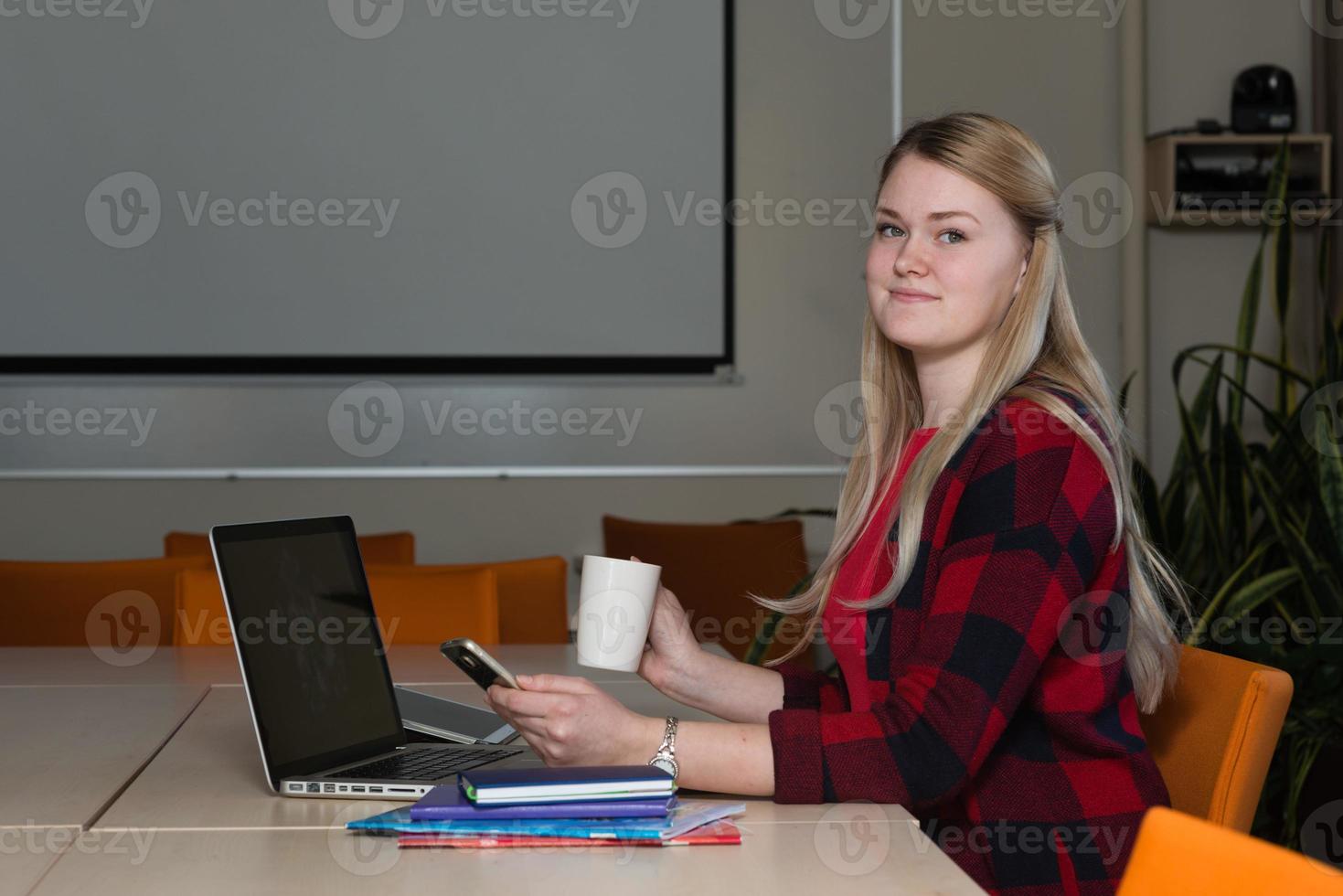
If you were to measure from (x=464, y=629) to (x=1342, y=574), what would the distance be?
1627 millimetres

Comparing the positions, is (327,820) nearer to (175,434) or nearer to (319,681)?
(319,681)

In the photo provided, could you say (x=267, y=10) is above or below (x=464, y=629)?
above

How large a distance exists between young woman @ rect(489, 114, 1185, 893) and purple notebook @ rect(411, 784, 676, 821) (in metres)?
0.10

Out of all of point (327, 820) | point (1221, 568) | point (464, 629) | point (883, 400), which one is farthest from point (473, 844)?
point (1221, 568)

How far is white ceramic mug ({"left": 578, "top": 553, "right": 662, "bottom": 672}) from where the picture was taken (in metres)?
1.36

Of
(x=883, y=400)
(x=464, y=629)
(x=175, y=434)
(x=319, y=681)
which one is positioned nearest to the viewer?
(x=319, y=681)

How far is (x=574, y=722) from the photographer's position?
1.25 m

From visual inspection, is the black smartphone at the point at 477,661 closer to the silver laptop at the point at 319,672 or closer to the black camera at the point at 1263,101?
the silver laptop at the point at 319,672

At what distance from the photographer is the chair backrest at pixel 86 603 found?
2.54 metres

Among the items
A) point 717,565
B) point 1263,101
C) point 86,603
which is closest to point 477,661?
point 86,603

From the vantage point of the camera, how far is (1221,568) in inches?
118

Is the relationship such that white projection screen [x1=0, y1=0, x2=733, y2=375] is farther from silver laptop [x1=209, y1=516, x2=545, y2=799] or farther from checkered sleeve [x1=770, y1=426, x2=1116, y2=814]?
checkered sleeve [x1=770, y1=426, x2=1116, y2=814]

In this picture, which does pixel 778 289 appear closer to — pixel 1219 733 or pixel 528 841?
pixel 1219 733

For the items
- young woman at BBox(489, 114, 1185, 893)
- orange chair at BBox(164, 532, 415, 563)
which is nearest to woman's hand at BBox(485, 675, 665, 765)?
young woman at BBox(489, 114, 1185, 893)
